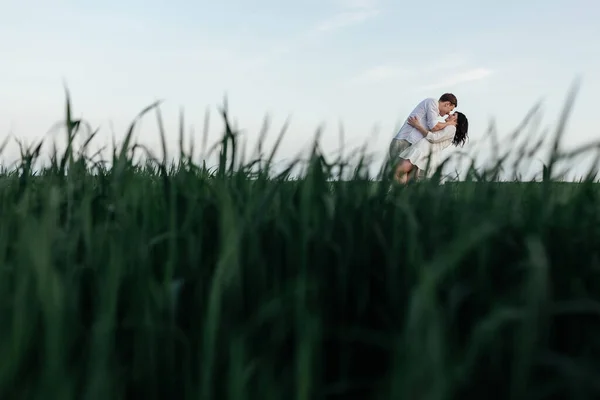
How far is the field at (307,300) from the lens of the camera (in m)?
0.90

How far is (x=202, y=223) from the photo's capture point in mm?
1421

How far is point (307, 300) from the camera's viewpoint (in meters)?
1.09

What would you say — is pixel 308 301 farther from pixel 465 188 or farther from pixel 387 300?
pixel 465 188

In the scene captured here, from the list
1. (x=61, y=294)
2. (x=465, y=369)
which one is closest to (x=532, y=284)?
(x=465, y=369)

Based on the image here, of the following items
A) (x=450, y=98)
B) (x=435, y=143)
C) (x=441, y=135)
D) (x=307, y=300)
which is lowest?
(x=307, y=300)

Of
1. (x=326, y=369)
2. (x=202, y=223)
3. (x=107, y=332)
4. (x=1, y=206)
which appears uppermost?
(x=1, y=206)

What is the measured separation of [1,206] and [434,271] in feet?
4.19

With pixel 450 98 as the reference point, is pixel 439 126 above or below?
below

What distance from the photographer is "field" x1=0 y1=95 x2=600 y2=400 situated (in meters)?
0.90

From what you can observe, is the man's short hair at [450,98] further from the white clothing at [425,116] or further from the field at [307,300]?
the field at [307,300]

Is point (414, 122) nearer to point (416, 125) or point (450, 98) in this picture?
point (416, 125)

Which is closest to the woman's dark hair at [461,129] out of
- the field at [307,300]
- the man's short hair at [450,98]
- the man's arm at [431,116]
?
the man's short hair at [450,98]

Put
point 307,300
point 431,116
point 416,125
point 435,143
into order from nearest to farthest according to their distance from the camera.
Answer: point 307,300, point 416,125, point 431,116, point 435,143

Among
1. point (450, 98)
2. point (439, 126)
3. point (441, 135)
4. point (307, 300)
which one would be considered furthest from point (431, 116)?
point (307, 300)
